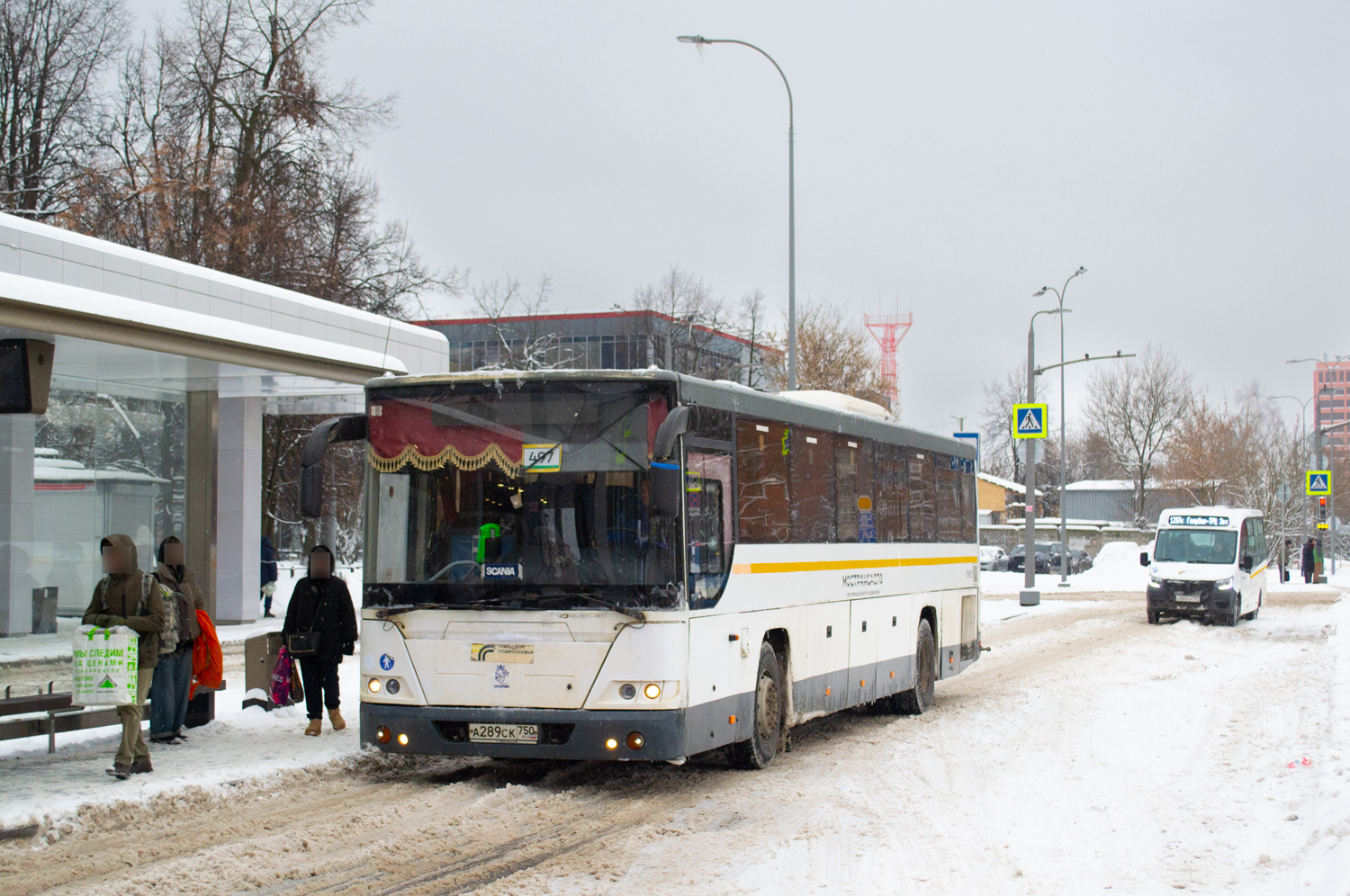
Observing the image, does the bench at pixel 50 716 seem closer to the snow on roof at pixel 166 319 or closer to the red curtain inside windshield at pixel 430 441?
the red curtain inside windshield at pixel 430 441

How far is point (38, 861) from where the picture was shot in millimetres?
7168

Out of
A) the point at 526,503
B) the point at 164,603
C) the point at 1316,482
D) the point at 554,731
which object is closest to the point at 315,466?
the point at 526,503

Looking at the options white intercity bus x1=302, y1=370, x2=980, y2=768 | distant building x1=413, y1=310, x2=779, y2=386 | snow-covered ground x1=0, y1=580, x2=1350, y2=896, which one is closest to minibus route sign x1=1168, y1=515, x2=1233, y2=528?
snow-covered ground x1=0, y1=580, x2=1350, y2=896

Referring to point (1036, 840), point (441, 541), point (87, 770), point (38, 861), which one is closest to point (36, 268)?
point (87, 770)

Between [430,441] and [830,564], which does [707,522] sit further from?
[830,564]

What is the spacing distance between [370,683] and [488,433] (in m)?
1.93

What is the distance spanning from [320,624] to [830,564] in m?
4.39

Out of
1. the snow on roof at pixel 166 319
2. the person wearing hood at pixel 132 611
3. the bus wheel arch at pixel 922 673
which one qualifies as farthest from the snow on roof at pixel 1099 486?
the person wearing hood at pixel 132 611

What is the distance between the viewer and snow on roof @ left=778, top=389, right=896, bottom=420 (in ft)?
39.3

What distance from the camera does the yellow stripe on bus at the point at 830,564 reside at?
10164mm

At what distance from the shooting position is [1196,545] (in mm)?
28906

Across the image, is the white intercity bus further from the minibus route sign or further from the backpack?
the minibus route sign

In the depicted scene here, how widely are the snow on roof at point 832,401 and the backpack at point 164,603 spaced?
501cm

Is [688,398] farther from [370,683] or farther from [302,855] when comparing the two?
[302,855]
